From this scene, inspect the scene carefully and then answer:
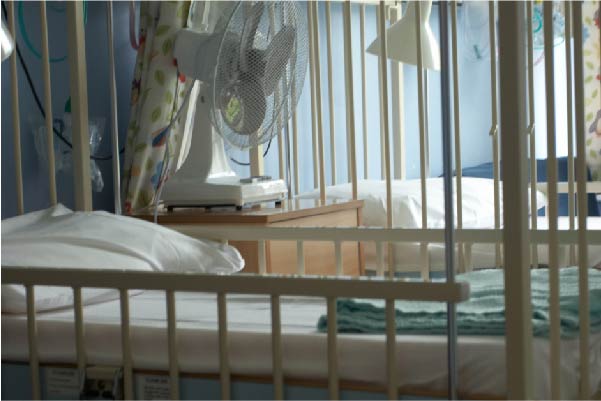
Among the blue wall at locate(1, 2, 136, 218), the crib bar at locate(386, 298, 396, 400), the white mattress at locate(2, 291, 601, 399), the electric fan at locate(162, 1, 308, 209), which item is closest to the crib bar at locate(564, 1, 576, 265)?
the white mattress at locate(2, 291, 601, 399)

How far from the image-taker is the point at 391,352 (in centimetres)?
144

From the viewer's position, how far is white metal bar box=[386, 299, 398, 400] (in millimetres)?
1412

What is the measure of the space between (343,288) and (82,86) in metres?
1.25

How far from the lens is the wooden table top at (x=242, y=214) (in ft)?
8.01

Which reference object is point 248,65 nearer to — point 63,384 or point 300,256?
point 300,256

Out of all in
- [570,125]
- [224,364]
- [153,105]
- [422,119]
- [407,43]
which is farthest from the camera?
[407,43]

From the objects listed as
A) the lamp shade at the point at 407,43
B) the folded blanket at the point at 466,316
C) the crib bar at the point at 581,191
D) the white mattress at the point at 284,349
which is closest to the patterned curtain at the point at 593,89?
the lamp shade at the point at 407,43

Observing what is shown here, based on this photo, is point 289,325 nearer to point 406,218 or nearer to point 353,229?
point 353,229

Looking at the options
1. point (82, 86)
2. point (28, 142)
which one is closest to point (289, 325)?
point (82, 86)

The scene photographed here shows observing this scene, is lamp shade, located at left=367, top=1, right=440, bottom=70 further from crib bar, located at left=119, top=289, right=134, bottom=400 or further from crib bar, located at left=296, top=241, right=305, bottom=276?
crib bar, located at left=119, top=289, right=134, bottom=400

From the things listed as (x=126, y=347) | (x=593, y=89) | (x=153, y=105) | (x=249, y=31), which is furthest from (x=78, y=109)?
(x=593, y=89)

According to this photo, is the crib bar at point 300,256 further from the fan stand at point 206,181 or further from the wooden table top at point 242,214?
the fan stand at point 206,181

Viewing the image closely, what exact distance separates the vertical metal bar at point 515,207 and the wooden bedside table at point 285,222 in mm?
1109

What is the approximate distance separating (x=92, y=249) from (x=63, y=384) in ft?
1.11
